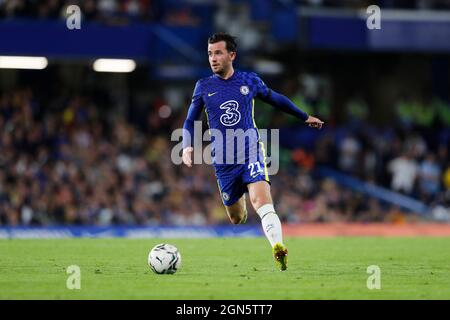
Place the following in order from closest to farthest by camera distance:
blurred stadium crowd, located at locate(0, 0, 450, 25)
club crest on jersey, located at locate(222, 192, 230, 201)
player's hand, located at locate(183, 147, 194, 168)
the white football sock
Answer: the white football sock → player's hand, located at locate(183, 147, 194, 168) → club crest on jersey, located at locate(222, 192, 230, 201) → blurred stadium crowd, located at locate(0, 0, 450, 25)

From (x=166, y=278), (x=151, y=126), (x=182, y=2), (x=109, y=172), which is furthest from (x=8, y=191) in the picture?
(x=166, y=278)

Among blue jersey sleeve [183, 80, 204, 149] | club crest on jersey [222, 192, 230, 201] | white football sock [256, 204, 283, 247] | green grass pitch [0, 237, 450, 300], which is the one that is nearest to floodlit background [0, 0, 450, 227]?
green grass pitch [0, 237, 450, 300]

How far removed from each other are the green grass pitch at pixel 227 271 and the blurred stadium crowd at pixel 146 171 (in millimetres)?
5128

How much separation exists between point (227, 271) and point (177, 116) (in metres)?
15.6

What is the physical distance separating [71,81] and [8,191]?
6.31 meters

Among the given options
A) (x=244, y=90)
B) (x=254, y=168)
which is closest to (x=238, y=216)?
(x=254, y=168)

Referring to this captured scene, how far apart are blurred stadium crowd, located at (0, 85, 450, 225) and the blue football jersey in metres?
11.9

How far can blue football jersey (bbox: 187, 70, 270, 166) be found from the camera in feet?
42.4

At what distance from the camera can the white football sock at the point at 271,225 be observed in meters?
12.1

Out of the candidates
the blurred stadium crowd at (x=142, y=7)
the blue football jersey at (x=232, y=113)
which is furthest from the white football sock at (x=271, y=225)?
the blurred stadium crowd at (x=142, y=7)

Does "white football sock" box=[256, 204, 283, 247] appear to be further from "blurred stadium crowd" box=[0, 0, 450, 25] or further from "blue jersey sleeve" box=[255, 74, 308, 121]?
"blurred stadium crowd" box=[0, 0, 450, 25]

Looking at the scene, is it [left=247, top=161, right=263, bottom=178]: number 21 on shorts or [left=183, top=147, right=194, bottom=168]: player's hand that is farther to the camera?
[left=247, top=161, right=263, bottom=178]: number 21 on shorts

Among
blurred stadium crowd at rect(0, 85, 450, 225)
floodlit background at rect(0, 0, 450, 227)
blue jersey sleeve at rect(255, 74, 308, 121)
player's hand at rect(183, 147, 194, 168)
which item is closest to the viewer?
player's hand at rect(183, 147, 194, 168)

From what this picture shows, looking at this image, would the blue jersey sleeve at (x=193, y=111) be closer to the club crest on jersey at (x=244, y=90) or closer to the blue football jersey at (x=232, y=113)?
the blue football jersey at (x=232, y=113)
